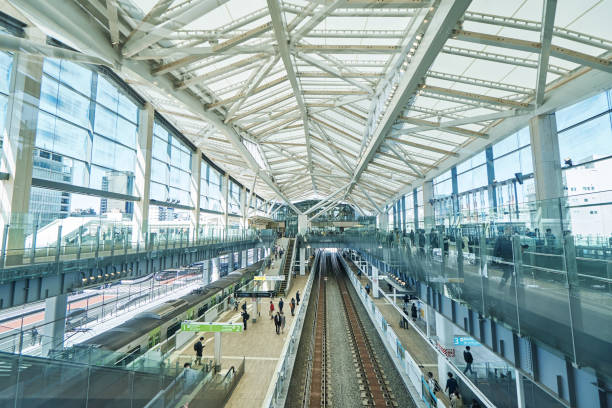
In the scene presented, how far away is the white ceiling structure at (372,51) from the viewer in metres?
6.70

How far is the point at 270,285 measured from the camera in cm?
1977

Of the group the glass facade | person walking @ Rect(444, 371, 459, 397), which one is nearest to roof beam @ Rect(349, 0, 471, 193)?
person walking @ Rect(444, 371, 459, 397)

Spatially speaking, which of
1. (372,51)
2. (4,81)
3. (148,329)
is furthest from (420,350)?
(4,81)

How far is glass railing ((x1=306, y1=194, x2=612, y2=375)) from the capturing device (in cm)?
291

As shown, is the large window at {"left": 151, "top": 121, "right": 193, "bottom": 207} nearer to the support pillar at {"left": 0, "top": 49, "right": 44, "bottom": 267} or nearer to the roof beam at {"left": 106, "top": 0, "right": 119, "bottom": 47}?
the support pillar at {"left": 0, "top": 49, "right": 44, "bottom": 267}

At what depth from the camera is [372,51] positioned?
904 centimetres

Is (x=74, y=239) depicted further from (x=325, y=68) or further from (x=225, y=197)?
(x=225, y=197)

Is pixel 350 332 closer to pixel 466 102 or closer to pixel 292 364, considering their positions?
pixel 292 364

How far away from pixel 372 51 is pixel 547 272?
27.0 feet

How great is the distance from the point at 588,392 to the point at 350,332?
13.6 meters

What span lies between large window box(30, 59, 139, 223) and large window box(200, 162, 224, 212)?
33.5 feet

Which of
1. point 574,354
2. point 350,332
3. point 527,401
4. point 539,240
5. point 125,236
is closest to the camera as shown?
point 574,354

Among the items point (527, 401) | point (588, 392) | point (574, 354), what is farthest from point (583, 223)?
point (527, 401)

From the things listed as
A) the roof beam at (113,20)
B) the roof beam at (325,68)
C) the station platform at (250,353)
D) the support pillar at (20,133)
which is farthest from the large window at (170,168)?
the roof beam at (325,68)
